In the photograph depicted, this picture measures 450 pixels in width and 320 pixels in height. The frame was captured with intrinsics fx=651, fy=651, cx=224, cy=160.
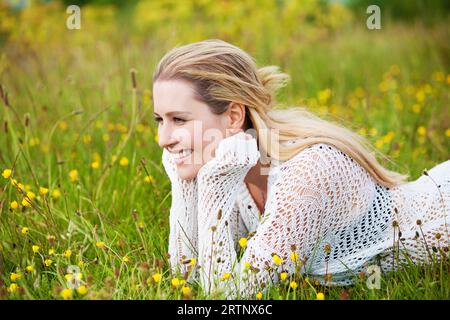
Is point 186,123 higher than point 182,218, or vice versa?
point 186,123

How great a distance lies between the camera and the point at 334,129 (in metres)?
2.89

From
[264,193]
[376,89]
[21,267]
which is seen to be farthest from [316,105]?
[21,267]

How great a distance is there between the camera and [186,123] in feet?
8.91

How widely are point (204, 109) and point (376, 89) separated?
10.7 ft

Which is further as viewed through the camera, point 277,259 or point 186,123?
point 186,123

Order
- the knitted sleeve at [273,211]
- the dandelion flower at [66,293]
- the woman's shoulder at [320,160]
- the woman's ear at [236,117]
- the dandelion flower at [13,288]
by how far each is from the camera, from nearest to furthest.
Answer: the dandelion flower at [66,293] < the dandelion flower at [13,288] < the knitted sleeve at [273,211] < the woman's shoulder at [320,160] < the woman's ear at [236,117]

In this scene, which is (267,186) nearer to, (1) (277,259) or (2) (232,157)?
(2) (232,157)

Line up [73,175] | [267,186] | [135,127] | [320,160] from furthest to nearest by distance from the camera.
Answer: [135,127], [73,175], [267,186], [320,160]

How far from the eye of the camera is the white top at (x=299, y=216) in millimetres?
2564

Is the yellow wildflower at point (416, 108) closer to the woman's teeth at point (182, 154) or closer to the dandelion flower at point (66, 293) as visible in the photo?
the woman's teeth at point (182, 154)

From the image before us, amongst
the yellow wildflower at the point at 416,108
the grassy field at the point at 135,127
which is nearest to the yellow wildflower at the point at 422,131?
the grassy field at the point at 135,127

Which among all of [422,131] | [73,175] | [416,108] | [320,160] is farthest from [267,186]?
[416,108]

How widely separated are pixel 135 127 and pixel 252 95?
1.03 m

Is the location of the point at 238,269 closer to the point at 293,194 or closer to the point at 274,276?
the point at 274,276
